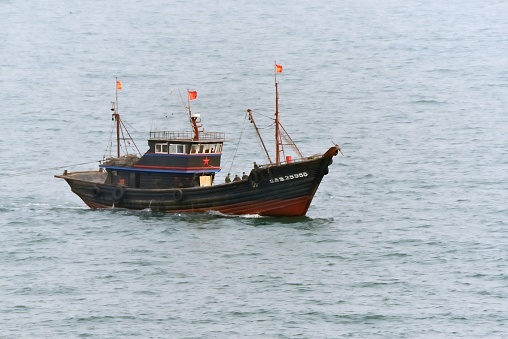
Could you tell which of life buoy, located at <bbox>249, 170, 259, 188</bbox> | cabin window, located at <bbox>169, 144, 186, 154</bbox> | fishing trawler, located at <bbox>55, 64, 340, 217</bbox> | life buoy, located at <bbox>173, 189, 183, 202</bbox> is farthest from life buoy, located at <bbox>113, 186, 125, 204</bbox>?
life buoy, located at <bbox>249, 170, 259, 188</bbox>

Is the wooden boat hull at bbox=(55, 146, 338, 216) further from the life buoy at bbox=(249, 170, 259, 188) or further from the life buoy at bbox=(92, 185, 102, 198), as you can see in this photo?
the life buoy at bbox=(92, 185, 102, 198)

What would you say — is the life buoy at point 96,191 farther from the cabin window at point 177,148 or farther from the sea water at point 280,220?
the cabin window at point 177,148

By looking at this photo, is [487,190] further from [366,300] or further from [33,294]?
[33,294]

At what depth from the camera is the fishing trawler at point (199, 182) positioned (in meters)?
98.9

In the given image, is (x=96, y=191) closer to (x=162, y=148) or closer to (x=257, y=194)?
(x=162, y=148)

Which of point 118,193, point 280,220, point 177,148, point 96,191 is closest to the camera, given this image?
point 280,220

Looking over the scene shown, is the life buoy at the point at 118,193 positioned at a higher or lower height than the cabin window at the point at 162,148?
lower

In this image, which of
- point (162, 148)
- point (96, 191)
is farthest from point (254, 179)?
point (96, 191)

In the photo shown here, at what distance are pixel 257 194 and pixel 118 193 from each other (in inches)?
459

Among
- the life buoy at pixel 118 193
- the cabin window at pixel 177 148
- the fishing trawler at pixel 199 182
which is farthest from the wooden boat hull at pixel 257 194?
the cabin window at pixel 177 148

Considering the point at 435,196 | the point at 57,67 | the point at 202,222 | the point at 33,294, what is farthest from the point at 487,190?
the point at 57,67

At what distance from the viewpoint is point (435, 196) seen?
10988 centimetres

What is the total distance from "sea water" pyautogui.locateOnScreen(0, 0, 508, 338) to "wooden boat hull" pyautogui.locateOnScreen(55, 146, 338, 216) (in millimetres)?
1081

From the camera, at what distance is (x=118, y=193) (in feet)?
343
